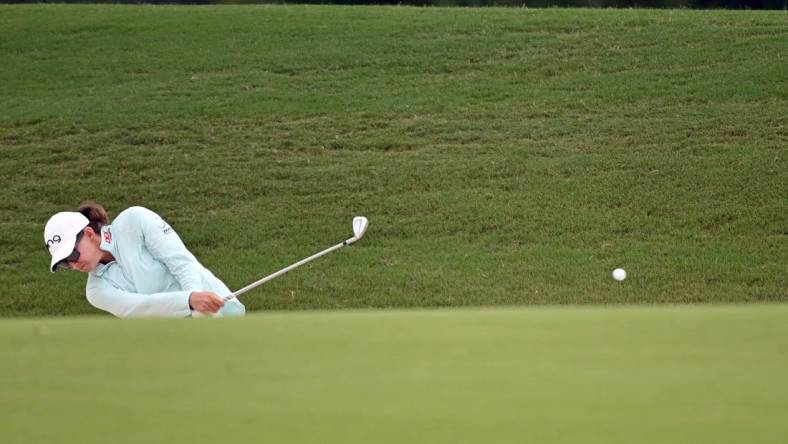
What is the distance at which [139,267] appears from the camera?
684 centimetres

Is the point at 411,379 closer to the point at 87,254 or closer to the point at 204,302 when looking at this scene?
the point at 204,302

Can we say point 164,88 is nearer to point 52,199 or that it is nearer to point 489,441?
point 52,199

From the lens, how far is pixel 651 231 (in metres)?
16.0

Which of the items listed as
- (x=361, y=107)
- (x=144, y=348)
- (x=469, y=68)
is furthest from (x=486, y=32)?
(x=144, y=348)

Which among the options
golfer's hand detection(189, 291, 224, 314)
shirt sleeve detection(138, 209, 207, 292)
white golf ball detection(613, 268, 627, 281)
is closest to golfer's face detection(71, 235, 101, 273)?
shirt sleeve detection(138, 209, 207, 292)

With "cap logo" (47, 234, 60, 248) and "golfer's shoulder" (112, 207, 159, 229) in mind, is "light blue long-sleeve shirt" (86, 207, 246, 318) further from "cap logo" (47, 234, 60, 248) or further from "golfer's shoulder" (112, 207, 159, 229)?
"cap logo" (47, 234, 60, 248)

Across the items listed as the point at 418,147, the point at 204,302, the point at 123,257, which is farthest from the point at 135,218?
the point at 418,147

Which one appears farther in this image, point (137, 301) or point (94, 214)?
point (94, 214)

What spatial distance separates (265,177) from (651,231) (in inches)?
210

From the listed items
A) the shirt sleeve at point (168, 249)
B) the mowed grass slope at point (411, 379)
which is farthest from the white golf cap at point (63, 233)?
the mowed grass slope at point (411, 379)

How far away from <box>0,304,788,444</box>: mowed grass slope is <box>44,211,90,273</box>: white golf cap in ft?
8.48

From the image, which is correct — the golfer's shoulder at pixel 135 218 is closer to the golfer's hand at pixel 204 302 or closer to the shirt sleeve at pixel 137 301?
the shirt sleeve at pixel 137 301

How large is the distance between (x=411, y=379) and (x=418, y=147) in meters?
15.7

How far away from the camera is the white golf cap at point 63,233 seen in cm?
670
